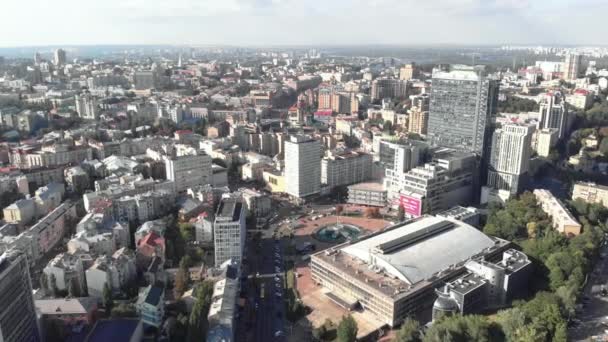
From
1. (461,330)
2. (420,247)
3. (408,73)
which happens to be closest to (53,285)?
(420,247)

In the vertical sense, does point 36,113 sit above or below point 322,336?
above

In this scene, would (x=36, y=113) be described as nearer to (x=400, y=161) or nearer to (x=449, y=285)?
(x=400, y=161)

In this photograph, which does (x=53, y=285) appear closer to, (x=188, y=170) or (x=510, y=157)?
(x=188, y=170)

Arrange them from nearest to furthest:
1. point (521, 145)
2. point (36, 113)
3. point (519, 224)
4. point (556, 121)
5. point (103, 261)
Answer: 1. point (103, 261)
2. point (519, 224)
3. point (521, 145)
4. point (556, 121)
5. point (36, 113)

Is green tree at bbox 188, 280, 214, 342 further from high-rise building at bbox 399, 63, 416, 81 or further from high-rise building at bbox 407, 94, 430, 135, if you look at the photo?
high-rise building at bbox 399, 63, 416, 81

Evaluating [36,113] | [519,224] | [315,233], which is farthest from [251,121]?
[519,224]

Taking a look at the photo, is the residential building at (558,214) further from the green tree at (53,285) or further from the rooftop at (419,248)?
the green tree at (53,285)

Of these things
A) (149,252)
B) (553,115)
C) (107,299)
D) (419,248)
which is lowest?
(107,299)
